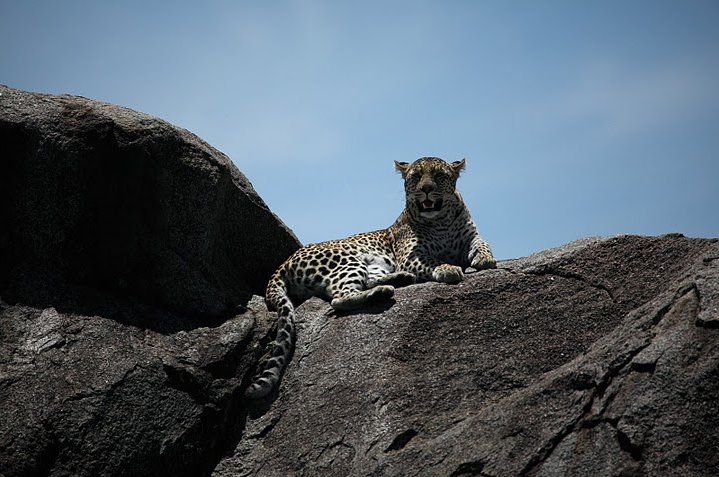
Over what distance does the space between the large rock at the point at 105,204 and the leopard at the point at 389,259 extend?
0.95 metres

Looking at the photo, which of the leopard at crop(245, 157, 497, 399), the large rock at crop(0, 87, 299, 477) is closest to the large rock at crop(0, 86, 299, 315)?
the large rock at crop(0, 87, 299, 477)

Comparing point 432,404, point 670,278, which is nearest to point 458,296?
point 432,404

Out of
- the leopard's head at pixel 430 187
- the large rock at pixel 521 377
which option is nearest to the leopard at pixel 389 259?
the leopard's head at pixel 430 187

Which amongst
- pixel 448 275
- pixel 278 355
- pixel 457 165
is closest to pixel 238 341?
pixel 278 355

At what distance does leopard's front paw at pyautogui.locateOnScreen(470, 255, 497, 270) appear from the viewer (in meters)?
10.8

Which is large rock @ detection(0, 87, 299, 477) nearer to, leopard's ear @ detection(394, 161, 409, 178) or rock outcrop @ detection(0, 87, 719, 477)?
rock outcrop @ detection(0, 87, 719, 477)

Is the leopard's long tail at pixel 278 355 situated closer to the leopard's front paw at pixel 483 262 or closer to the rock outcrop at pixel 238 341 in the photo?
the rock outcrop at pixel 238 341

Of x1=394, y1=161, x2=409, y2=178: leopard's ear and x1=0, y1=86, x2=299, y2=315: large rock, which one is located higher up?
x1=394, y1=161, x2=409, y2=178: leopard's ear

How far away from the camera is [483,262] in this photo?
10.9 m

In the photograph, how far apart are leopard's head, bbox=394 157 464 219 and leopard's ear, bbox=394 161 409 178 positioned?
7cm

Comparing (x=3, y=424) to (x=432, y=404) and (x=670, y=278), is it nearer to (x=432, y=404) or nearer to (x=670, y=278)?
(x=432, y=404)

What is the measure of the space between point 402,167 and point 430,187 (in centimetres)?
63

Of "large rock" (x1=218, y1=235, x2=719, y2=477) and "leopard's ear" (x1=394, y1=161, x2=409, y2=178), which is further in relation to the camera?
"leopard's ear" (x1=394, y1=161, x2=409, y2=178)

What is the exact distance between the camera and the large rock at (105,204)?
9.45m
